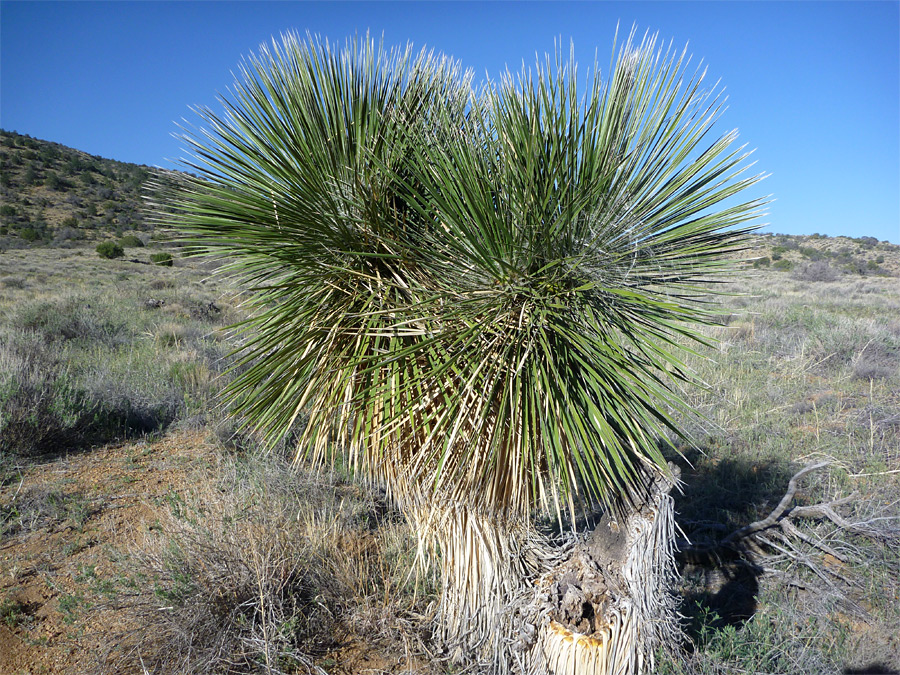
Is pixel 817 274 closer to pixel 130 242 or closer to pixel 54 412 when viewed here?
pixel 54 412

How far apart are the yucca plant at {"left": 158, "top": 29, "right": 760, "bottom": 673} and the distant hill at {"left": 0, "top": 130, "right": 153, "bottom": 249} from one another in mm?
27022

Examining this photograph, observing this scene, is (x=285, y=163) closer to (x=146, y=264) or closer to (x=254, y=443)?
(x=254, y=443)

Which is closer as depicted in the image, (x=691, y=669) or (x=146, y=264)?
(x=691, y=669)

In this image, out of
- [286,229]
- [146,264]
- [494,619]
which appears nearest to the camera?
[286,229]

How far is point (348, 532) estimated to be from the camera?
382 centimetres

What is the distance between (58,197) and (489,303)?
131 feet

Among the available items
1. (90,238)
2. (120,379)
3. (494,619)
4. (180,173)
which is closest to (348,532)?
(494,619)

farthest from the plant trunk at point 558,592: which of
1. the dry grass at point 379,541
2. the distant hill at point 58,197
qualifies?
the distant hill at point 58,197

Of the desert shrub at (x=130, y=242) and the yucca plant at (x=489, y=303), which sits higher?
the desert shrub at (x=130, y=242)

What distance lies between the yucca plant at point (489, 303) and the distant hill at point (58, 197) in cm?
2702

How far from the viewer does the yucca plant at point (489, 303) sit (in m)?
1.96

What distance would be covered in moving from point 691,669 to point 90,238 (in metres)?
33.1

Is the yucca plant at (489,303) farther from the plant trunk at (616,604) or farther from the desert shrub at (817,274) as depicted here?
the desert shrub at (817,274)

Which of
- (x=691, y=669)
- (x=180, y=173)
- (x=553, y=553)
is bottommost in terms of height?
(x=691, y=669)
